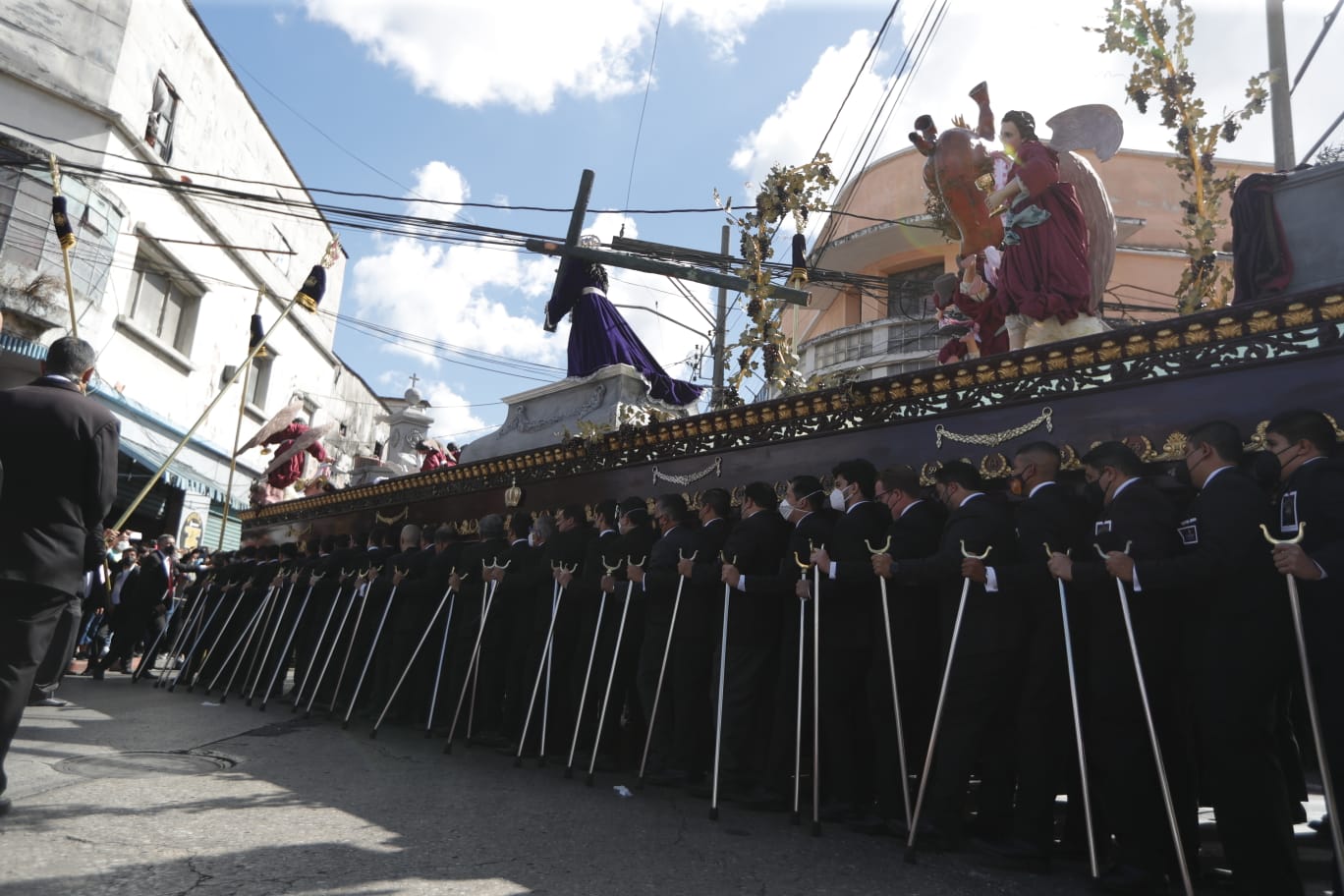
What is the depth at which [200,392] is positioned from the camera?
19.2 meters

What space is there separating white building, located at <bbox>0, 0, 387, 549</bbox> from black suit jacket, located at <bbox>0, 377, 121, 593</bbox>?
7.74 m

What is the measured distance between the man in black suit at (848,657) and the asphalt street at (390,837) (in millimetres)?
329

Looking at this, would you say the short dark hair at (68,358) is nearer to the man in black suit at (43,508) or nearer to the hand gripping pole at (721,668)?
the man in black suit at (43,508)

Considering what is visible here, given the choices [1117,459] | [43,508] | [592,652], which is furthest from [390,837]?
[1117,459]

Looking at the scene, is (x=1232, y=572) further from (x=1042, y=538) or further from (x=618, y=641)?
(x=618, y=641)

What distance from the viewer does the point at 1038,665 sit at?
13.7 ft

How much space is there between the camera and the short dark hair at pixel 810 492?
5.73 m

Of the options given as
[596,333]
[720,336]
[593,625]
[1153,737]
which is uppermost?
[720,336]

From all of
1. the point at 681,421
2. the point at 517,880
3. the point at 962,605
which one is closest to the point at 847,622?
the point at 962,605

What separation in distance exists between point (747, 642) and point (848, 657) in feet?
2.27

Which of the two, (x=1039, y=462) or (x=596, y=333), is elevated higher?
(x=596, y=333)

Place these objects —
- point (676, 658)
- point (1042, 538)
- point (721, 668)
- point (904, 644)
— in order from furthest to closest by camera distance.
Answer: point (676, 658), point (721, 668), point (904, 644), point (1042, 538)

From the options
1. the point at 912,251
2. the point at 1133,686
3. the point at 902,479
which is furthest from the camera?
the point at 912,251

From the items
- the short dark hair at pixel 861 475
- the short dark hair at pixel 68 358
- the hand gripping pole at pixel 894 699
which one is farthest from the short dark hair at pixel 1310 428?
the short dark hair at pixel 68 358
